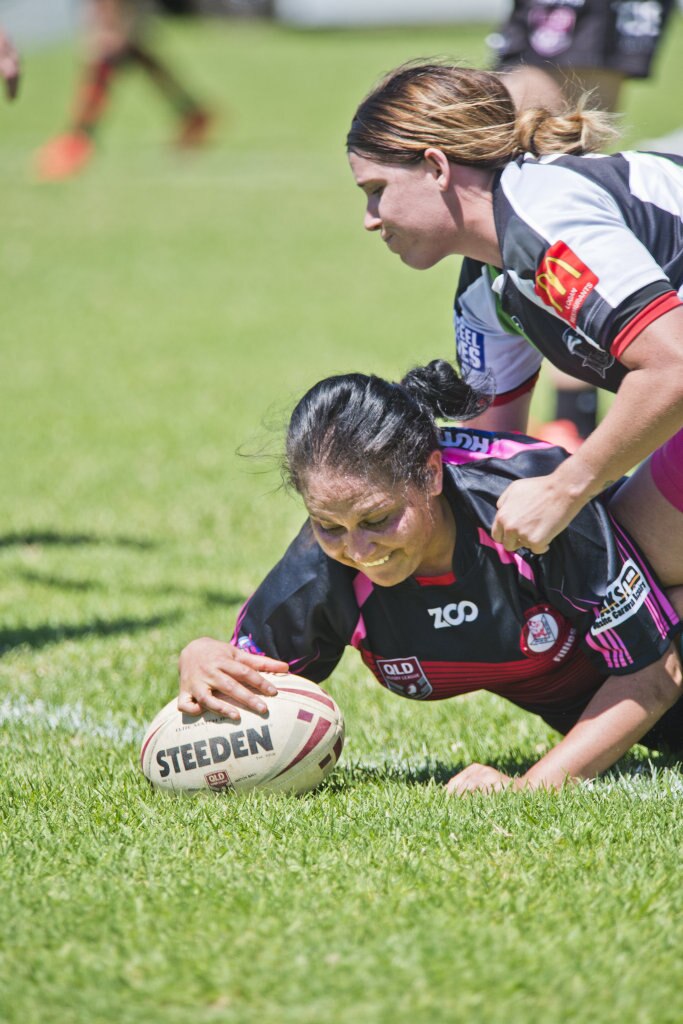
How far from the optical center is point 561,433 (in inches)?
242

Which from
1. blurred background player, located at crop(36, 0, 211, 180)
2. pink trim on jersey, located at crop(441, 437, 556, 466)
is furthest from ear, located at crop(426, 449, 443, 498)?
blurred background player, located at crop(36, 0, 211, 180)

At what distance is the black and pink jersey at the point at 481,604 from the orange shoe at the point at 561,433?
2.63 metres

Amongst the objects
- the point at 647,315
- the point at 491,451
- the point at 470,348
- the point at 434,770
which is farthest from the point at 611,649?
the point at 470,348

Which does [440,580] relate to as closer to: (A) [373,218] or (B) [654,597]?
(B) [654,597]

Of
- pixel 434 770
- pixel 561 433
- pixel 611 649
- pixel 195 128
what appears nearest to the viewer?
pixel 611 649

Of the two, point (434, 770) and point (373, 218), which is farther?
point (434, 770)

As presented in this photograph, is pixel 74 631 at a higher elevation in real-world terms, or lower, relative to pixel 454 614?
lower

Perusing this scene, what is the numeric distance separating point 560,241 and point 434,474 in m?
0.63

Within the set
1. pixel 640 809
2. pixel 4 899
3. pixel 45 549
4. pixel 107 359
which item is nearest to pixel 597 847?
pixel 640 809

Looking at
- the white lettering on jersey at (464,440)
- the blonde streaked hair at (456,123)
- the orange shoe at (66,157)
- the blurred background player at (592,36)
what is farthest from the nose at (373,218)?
the orange shoe at (66,157)

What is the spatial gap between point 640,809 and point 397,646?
715 mm

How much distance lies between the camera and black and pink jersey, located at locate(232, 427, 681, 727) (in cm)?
323

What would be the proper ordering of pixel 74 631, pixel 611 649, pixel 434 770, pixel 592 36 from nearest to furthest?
1. pixel 611 649
2. pixel 434 770
3. pixel 74 631
4. pixel 592 36

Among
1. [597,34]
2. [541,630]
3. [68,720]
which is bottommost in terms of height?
[68,720]
